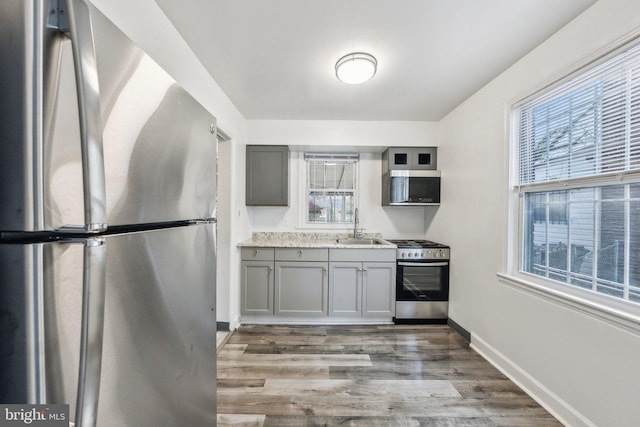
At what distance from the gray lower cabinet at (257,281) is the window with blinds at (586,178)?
247 cm

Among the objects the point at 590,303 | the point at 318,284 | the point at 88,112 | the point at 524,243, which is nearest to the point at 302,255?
the point at 318,284

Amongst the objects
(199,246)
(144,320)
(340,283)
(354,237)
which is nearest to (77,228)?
(144,320)

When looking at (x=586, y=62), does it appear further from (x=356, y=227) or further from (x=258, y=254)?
(x=258, y=254)

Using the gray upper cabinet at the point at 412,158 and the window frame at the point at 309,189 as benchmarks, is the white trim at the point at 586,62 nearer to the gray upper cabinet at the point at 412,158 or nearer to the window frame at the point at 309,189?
the gray upper cabinet at the point at 412,158

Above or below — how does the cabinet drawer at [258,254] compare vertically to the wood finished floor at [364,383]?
above

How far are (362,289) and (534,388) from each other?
63.6 inches

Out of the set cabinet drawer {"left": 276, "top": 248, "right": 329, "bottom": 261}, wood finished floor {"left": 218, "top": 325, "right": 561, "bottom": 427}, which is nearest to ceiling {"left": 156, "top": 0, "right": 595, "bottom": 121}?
cabinet drawer {"left": 276, "top": 248, "right": 329, "bottom": 261}

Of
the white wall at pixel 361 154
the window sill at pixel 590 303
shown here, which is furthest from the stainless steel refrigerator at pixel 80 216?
the white wall at pixel 361 154

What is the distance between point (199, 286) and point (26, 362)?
0.50m

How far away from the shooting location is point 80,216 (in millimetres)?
412

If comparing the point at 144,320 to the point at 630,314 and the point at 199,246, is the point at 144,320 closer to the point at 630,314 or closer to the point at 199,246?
the point at 199,246

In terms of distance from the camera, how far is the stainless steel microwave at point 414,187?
10.6 ft

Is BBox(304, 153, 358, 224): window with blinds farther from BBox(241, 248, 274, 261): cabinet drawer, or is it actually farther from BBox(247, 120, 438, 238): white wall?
BBox(241, 248, 274, 261): cabinet drawer

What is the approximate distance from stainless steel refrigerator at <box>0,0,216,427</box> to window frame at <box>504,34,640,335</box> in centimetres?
212
